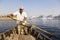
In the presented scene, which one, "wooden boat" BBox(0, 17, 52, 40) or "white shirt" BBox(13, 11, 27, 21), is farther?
"wooden boat" BBox(0, 17, 52, 40)

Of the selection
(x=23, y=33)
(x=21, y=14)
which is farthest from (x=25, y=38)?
(x=21, y=14)

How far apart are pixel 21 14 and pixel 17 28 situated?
1.55 m

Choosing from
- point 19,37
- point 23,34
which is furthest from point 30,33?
point 19,37

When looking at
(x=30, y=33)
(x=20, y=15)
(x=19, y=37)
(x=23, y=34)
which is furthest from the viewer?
(x=30, y=33)

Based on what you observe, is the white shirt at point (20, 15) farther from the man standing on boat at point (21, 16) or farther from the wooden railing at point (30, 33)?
the wooden railing at point (30, 33)

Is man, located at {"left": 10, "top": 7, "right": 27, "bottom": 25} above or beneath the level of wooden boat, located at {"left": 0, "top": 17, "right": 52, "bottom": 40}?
above

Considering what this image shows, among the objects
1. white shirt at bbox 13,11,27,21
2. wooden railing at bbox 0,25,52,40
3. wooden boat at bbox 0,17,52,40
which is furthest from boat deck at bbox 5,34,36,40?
white shirt at bbox 13,11,27,21

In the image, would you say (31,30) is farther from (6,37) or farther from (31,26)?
(6,37)

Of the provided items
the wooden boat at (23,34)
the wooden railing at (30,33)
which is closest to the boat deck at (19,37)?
the wooden boat at (23,34)

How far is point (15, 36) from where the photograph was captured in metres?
20.6

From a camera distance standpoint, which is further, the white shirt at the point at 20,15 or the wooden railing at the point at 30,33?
the wooden railing at the point at 30,33

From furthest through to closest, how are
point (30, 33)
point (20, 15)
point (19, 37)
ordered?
point (30, 33), point (19, 37), point (20, 15)

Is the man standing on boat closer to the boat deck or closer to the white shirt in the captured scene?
the white shirt

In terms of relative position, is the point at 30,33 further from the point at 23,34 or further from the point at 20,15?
the point at 20,15
